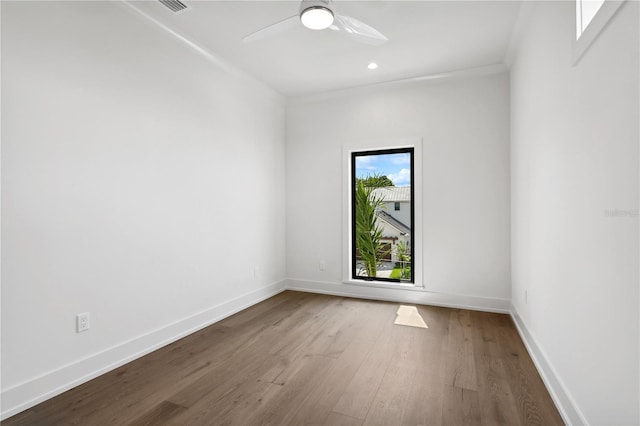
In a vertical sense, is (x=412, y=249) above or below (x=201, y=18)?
below

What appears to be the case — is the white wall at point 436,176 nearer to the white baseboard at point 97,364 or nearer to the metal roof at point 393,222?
the metal roof at point 393,222

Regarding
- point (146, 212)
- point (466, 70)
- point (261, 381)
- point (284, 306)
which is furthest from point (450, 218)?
point (146, 212)

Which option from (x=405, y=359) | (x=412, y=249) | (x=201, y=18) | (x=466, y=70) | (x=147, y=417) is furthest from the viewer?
(x=412, y=249)

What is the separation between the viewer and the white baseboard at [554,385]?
5.11 feet

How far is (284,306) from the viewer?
3.70 metres

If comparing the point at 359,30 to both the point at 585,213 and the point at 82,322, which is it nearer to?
the point at 585,213

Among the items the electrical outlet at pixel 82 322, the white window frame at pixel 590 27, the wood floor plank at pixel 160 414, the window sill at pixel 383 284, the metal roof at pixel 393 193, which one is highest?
the white window frame at pixel 590 27

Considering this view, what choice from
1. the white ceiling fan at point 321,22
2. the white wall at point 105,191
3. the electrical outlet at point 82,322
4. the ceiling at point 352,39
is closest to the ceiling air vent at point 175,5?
the ceiling at point 352,39

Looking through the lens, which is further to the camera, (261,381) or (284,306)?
(284,306)

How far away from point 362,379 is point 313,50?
2.94 metres

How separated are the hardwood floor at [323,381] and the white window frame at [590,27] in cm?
186

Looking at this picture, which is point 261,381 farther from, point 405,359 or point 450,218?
point 450,218

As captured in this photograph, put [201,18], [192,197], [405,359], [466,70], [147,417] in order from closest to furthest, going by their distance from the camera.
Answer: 1. [147,417]
2. [405,359]
3. [201,18]
4. [192,197]
5. [466,70]

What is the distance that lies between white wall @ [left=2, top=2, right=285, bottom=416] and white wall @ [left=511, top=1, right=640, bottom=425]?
2.80 metres
